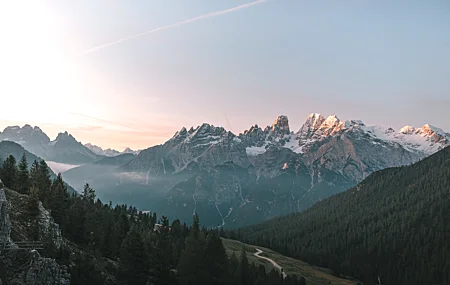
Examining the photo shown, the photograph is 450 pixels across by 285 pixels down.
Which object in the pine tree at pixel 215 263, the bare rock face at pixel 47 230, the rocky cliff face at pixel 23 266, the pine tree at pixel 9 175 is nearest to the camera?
the rocky cliff face at pixel 23 266

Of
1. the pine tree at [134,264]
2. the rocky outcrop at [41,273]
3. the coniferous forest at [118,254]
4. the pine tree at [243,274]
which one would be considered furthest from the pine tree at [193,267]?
the rocky outcrop at [41,273]

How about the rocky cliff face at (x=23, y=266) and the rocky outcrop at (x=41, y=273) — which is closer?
the rocky cliff face at (x=23, y=266)

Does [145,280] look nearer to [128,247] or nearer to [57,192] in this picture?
[128,247]

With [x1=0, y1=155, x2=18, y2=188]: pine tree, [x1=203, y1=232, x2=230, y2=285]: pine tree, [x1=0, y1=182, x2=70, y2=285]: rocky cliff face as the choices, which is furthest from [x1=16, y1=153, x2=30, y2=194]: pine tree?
[x1=203, y1=232, x2=230, y2=285]: pine tree

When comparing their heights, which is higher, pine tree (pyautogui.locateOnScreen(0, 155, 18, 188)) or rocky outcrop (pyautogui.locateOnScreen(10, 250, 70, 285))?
pine tree (pyautogui.locateOnScreen(0, 155, 18, 188))

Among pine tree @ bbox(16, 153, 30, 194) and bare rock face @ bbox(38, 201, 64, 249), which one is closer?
bare rock face @ bbox(38, 201, 64, 249)

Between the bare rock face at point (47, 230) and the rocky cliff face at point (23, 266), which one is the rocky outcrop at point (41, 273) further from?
the bare rock face at point (47, 230)

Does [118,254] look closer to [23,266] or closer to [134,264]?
[134,264]

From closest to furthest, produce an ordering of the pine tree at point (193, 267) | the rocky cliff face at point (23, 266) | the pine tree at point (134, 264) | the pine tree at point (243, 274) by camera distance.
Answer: the rocky cliff face at point (23, 266)
the pine tree at point (134, 264)
the pine tree at point (193, 267)
the pine tree at point (243, 274)

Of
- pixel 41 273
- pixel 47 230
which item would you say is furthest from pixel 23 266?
pixel 47 230

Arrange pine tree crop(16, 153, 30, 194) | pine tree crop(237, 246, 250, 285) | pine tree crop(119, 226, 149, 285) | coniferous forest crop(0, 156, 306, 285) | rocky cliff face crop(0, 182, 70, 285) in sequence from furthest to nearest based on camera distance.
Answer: pine tree crop(237, 246, 250, 285) < pine tree crop(16, 153, 30, 194) < pine tree crop(119, 226, 149, 285) < coniferous forest crop(0, 156, 306, 285) < rocky cliff face crop(0, 182, 70, 285)

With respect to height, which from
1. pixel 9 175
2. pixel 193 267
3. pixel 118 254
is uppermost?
pixel 9 175

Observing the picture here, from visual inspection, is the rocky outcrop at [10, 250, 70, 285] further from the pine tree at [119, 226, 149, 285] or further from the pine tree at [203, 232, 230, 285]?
the pine tree at [203, 232, 230, 285]

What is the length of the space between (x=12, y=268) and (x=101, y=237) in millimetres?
36063
